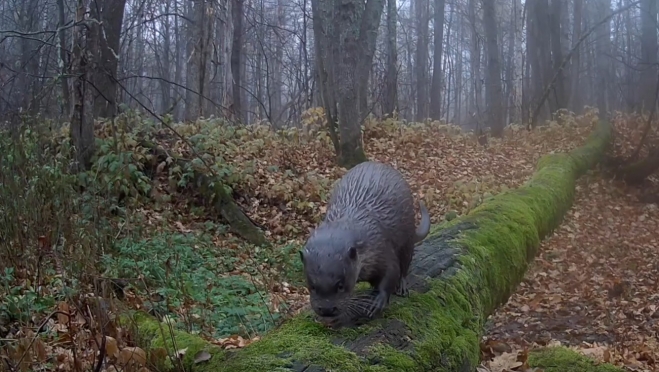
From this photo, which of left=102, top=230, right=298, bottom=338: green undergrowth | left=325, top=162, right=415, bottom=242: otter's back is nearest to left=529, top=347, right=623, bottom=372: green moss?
left=325, top=162, right=415, bottom=242: otter's back

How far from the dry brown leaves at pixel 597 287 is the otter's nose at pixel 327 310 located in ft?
11.1

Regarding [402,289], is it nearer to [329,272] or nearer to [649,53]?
[329,272]

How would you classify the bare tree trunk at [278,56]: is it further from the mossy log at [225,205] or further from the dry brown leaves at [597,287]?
the dry brown leaves at [597,287]

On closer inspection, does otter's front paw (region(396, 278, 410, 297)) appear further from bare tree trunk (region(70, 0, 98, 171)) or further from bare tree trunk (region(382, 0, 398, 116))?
bare tree trunk (region(382, 0, 398, 116))

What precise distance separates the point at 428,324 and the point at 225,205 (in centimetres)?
646

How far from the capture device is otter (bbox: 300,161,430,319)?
132 inches

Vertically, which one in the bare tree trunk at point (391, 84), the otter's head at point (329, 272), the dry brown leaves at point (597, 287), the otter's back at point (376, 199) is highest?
the bare tree trunk at point (391, 84)

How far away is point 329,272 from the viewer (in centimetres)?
332

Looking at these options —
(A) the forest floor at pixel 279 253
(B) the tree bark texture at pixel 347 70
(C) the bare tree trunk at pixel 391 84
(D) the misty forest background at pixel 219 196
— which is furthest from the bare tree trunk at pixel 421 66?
(B) the tree bark texture at pixel 347 70

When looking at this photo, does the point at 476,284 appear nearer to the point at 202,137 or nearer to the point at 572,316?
the point at 572,316

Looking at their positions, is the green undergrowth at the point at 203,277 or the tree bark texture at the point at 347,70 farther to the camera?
the tree bark texture at the point at 347,70

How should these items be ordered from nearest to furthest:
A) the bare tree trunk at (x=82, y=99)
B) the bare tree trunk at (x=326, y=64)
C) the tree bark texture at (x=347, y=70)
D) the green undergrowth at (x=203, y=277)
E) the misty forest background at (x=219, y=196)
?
the misty forest background at (x=219, y=196) → the green undergrowth at (x=203, y=277) → the bare tree trunk at (x=82, y=99) → the tree bark texture at (x=347, y=70) → the bare tree trunk at (x=326, y=64)

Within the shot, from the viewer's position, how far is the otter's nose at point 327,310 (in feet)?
10.9

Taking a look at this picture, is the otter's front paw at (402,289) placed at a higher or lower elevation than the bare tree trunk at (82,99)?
lower
